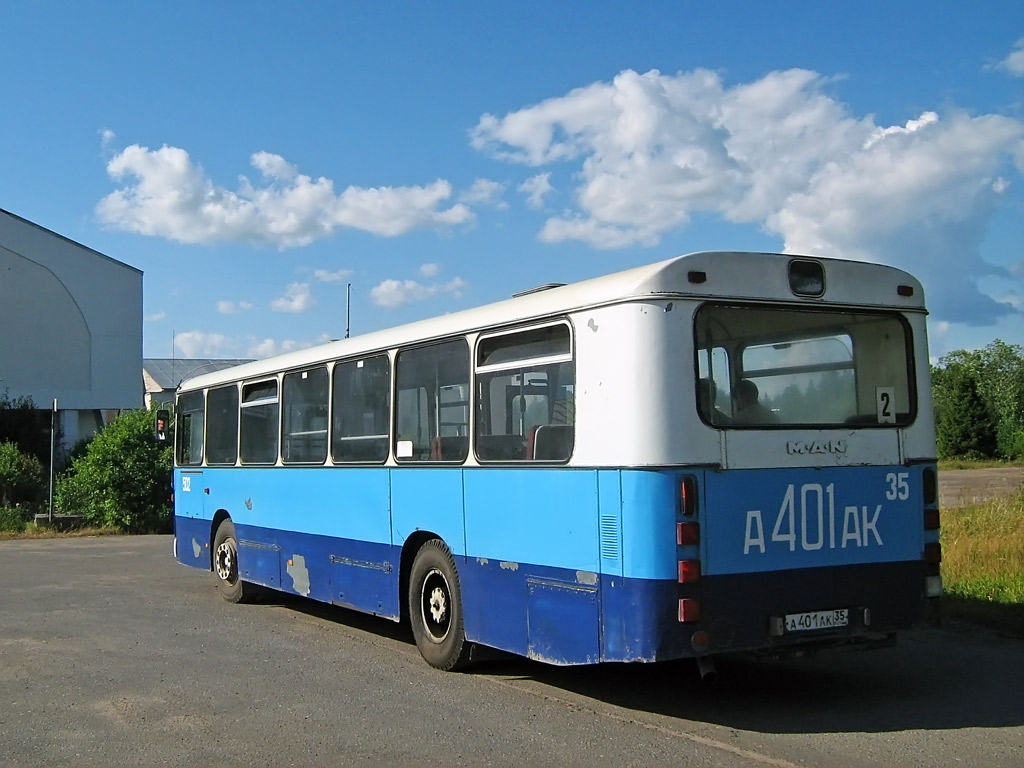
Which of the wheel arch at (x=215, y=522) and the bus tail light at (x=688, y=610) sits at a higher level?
the wheel arch at (x=215, y=522)

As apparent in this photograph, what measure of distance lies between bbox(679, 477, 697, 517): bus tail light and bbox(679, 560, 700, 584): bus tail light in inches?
11.3

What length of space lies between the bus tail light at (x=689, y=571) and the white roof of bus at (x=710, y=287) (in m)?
1.64

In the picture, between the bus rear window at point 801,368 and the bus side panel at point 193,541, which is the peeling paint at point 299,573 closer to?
the bus side panel at point 193,541

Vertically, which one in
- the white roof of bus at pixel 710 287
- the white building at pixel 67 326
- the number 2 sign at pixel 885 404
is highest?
the white building at pixel 67 326

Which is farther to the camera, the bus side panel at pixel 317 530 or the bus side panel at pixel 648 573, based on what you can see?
the bus side panel at pixel 317 530

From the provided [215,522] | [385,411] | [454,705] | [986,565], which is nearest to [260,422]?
[215,522]

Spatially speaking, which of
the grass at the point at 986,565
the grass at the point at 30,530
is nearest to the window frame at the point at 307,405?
the grass at the point at 986,565

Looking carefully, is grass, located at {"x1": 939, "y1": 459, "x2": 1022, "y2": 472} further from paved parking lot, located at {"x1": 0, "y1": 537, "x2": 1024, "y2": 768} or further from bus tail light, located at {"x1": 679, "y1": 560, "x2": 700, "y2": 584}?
bus tail light, located at {"x1": 679, "y1": 560, "x2": 700, "y2": 584}

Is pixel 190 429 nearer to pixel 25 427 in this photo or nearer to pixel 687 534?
pixel 687 534

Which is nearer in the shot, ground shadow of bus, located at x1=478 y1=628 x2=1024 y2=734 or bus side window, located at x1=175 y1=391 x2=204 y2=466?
ground shadow of bus, located at x1=478 y1=628 x2=1024 y2=734

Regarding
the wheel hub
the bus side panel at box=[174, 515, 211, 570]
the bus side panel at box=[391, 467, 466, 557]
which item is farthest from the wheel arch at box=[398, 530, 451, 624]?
the bus side panel at box=[174, 515, 211, 570]

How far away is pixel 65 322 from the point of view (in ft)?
167

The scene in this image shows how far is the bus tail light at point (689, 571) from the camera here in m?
6.79

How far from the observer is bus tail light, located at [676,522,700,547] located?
6.79 m
